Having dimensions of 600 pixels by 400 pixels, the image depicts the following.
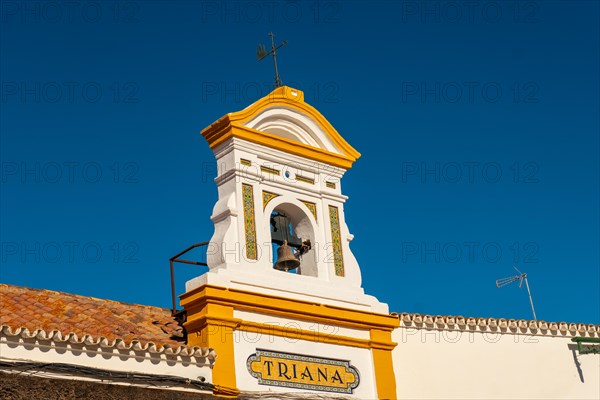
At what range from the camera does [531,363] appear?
14023mm

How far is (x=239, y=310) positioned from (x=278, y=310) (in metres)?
0.48

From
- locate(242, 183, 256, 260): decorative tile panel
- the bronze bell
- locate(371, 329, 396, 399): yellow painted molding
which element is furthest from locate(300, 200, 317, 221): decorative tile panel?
locate(371, 329, 396, 399): yellow painted molding

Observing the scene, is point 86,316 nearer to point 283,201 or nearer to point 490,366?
point 283,201

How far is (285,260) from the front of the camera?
12.3 meters

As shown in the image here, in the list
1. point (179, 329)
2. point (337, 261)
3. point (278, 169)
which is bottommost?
point (179, 329)

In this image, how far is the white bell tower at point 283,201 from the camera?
12.1 m

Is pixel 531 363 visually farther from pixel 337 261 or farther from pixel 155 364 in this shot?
pixel 155 364

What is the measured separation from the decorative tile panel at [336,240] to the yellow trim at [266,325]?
0.65 meters

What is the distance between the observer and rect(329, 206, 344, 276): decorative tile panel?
42.5ft

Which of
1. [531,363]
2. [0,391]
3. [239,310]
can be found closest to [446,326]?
[531,363]

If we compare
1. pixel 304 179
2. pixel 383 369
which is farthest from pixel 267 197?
pixel 383 369

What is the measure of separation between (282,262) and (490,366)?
329cm

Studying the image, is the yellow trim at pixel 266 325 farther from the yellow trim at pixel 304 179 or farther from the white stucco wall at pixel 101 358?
the yellow trim at pixel 304 179

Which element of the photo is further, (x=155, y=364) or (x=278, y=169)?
(x=278, y=169)
